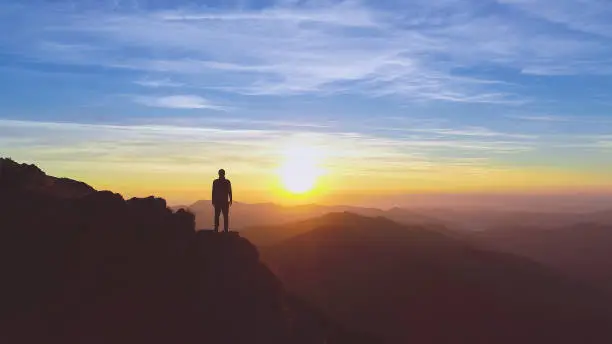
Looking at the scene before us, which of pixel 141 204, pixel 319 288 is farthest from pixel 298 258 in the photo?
pixel 141 204

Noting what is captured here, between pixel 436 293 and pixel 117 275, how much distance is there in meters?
101

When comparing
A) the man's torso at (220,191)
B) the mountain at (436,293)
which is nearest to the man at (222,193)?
the man's torso at (220,191)

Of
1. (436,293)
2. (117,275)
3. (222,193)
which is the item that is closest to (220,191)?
(222,193)

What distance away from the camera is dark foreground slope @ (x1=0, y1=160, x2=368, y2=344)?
64.2ft

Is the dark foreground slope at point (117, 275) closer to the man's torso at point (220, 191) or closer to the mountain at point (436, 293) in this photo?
the man's torso at point (220, 191)

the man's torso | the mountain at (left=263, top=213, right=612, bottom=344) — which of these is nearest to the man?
the man's torso

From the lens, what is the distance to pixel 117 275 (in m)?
21.7

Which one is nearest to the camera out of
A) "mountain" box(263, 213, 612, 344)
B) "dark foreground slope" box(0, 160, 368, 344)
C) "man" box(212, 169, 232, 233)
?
"dark foreground slope" box(0, 160, 368, 344)

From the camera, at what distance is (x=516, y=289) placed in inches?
5428

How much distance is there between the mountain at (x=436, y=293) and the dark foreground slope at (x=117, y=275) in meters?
54.6

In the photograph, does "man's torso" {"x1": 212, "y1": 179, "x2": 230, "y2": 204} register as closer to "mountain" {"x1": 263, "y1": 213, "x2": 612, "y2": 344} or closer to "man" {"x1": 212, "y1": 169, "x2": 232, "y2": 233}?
"man" {"x1": 212, "y1": 169, "x2": 232, "y2": 233}

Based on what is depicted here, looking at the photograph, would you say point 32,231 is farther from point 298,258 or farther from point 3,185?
point 298,258

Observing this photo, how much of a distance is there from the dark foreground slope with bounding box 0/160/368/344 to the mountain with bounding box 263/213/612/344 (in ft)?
179

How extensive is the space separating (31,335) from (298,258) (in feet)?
404
